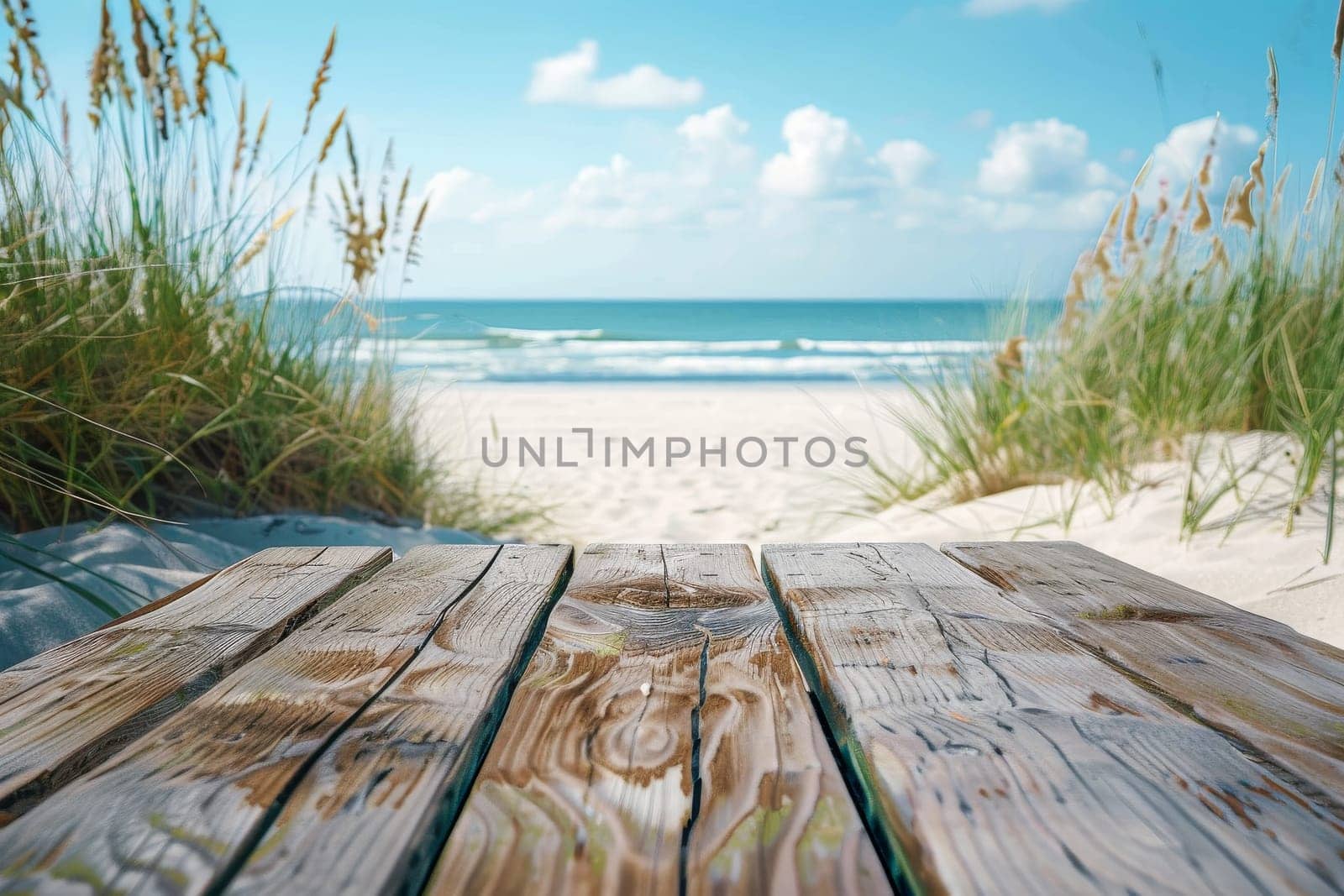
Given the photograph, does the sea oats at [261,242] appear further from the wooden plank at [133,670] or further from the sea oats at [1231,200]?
the sea oats at [1231,200]

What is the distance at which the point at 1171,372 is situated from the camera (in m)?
3.17

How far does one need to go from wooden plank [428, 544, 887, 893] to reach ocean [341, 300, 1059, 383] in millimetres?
2141

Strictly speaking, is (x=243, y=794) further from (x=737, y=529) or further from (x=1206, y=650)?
(x=737, y=529)

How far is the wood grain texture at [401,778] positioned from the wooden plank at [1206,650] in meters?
0.62

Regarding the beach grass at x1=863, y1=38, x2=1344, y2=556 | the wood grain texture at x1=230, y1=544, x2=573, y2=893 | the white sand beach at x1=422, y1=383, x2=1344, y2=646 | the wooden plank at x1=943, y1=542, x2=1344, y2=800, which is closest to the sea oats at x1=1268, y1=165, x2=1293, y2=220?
the beach grass at x1=863, y1=38, x2=1344, y2=556

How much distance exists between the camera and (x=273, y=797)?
0.62 meters

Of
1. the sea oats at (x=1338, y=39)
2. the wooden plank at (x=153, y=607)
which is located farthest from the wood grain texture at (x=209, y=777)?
the sea oats at (x=1338, y=39)

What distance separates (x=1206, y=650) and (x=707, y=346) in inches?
781

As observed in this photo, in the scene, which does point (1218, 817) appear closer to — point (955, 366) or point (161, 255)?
point (161, 255)

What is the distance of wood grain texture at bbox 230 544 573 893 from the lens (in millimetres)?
543

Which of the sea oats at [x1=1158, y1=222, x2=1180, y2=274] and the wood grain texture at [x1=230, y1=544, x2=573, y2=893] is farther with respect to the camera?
the sea oats at [x1=1158, y1=222, x2=1180, y2=274]

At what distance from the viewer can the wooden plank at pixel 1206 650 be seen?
744 millimetres

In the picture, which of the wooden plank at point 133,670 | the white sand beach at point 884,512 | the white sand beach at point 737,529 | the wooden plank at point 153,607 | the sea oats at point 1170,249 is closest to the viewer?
the wooden plank at point 133,670

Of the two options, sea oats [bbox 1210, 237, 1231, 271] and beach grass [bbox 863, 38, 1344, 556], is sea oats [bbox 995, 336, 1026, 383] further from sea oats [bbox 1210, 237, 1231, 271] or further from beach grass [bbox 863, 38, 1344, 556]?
sea oats [bbox 1210, 237, 1231, 271]
